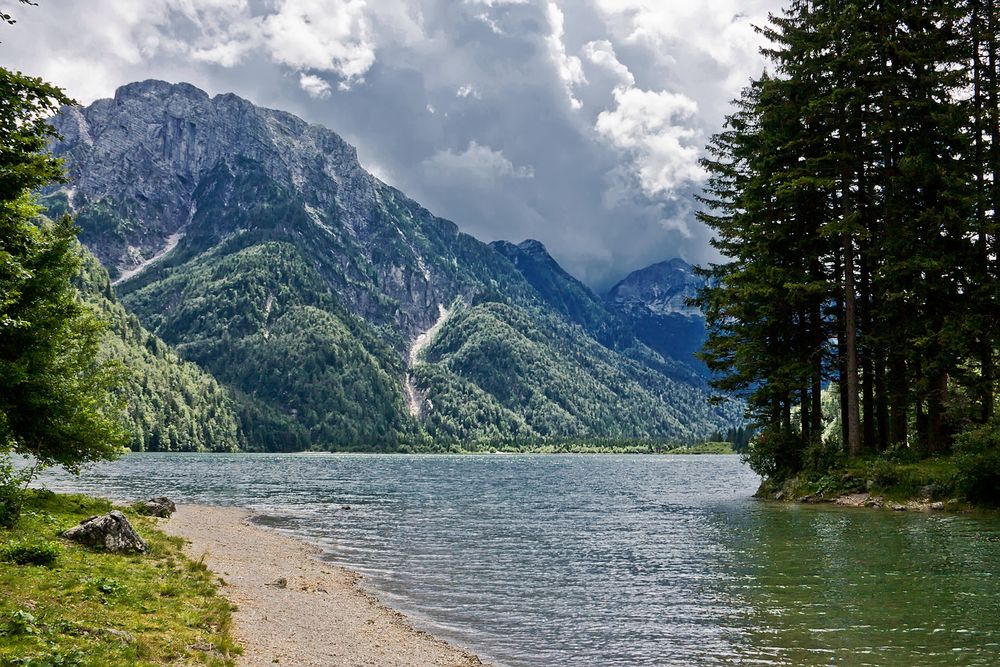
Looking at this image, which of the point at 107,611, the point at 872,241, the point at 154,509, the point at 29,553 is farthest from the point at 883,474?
the point at 154,509

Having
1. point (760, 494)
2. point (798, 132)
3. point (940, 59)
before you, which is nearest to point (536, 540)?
point (760, 494)

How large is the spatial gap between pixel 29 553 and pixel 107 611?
4.60 meters

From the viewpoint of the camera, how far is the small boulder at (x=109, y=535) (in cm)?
2216

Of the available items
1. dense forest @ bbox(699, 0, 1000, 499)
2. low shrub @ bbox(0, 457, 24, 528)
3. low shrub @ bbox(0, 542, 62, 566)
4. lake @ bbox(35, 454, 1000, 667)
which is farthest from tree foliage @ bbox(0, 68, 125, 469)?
dense forest @ bbox(699, 0, 1000, 499)

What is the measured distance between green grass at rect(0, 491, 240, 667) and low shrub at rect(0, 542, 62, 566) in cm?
13

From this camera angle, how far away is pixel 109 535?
22500 mm

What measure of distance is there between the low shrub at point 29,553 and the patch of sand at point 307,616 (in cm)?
450

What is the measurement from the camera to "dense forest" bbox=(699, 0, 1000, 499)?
39.8 meters

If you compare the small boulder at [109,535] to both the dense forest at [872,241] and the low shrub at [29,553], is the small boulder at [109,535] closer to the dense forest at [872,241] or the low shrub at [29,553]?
the low shrub at [29,553]

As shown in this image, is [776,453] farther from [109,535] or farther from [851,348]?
[109,535]

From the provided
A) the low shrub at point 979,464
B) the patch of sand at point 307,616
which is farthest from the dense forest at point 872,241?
the patch of sand at point 307,616

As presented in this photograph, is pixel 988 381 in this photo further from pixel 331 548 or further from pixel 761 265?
pixel 331 548

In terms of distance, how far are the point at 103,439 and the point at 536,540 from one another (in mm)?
20540

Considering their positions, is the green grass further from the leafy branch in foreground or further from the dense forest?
the dense forest
